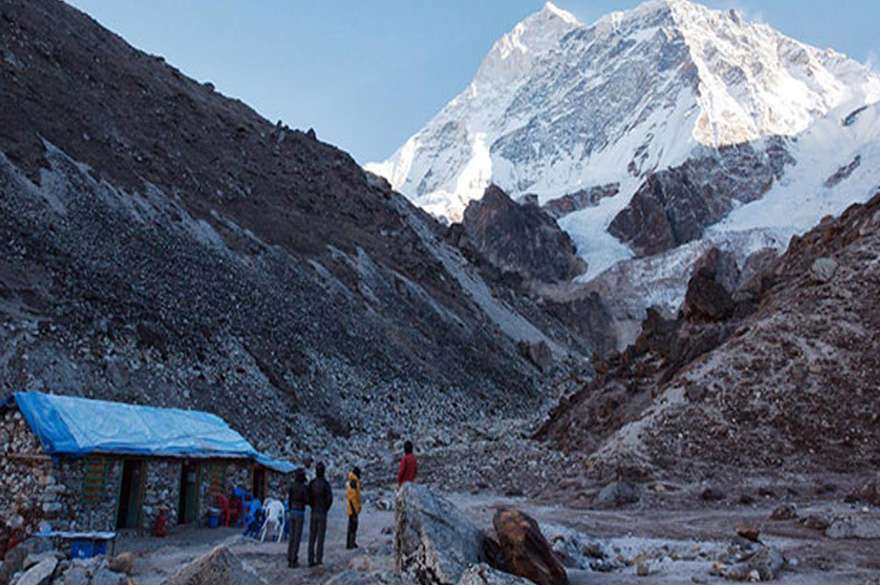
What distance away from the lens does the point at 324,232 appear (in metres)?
55.2

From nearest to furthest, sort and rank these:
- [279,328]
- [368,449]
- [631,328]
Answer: [368,449]
[279,328]
[631,328]

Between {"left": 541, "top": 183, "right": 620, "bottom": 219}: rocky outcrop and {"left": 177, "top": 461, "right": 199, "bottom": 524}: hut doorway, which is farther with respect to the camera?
{"left": 541, "top": 183, "right": 620, "bottom": 219}: rocky outcrop

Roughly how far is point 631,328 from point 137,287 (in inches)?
3511

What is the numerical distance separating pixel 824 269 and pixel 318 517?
71.5 feet

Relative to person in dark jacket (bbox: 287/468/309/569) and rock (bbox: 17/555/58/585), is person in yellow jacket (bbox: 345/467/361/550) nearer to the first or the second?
person in dark jacket (bbox: 287/468/309/569)

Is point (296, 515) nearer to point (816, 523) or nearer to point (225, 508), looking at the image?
point (225, 508)

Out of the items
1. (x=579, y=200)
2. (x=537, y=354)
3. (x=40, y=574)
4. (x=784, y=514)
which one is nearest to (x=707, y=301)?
(x=784, y=514)

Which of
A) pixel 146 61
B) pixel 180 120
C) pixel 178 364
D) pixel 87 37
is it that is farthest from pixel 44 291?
pixel 146 61

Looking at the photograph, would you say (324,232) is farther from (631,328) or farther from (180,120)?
(631,328)

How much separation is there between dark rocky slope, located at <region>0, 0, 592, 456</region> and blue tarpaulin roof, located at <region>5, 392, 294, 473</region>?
5.83 m

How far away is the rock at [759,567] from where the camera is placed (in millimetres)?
11117

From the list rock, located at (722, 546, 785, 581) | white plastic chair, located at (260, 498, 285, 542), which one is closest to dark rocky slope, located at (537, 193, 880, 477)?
white plastic chair, located at (260, 498, 285, 542)

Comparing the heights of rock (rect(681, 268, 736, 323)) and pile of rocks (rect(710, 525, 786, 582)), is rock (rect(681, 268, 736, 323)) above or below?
above

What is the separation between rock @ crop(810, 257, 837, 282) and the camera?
91.6 ft
